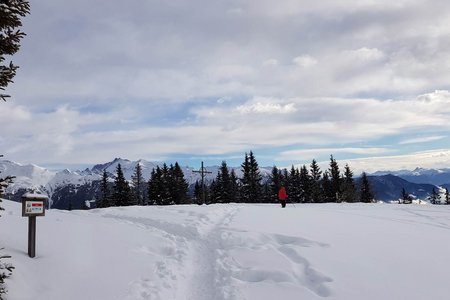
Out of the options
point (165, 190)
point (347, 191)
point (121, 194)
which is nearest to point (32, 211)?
point (121, 194)

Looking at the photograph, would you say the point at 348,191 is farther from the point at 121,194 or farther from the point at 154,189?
the point at 121,194

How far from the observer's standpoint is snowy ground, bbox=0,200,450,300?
288 inches

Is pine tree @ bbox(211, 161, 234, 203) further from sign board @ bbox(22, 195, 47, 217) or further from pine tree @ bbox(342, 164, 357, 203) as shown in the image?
sign board @ bbox(22, 195, 47, 217)

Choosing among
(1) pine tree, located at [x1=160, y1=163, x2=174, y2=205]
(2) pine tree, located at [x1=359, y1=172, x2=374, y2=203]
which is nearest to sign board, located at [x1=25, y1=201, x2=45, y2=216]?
(1) pine tree, located at [x1=160, y1=163, x2=174, y2=205]

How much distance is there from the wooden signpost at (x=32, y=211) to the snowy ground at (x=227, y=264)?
0.29 metres

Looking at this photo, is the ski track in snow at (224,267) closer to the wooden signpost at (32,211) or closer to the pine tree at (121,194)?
the wooden signpost at (32,211)

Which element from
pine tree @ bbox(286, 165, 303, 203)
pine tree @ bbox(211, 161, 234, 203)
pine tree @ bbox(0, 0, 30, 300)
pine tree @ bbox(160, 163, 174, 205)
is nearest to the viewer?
pine tree @ bbox(0, 0, 30, 300)

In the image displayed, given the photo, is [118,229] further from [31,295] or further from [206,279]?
[31,295]

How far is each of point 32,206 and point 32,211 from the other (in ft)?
0.38

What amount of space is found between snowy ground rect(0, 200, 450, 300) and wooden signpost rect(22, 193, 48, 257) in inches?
11.2

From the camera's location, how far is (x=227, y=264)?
9727 millimetres

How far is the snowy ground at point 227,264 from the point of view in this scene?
288 inches

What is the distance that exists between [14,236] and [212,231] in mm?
7110

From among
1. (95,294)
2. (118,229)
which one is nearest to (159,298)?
(95,294)
